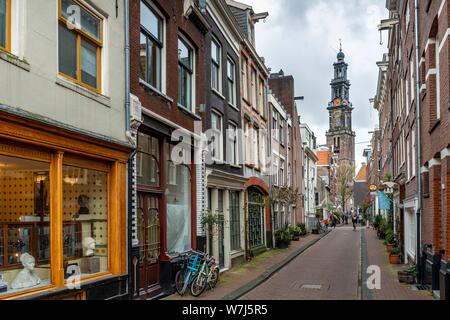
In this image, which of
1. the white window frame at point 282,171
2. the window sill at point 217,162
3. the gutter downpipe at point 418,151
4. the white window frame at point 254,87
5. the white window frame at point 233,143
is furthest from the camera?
the white window frame at point 282,171

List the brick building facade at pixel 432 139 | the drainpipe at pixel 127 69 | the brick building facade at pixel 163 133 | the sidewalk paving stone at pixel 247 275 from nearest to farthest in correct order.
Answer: the drainpipe at pixel 127 69, the brick building facade at pixel 432 139, the brick building facade at pixel 163 133, the sidewalk paving stone at pixel 247 275

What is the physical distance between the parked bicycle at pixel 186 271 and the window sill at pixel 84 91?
15.4 feet

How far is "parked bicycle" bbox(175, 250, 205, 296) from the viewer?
1223 cm

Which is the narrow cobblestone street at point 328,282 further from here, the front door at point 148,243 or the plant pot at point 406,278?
the front door at point 148,243

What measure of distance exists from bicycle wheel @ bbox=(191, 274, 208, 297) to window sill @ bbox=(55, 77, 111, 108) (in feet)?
16.0

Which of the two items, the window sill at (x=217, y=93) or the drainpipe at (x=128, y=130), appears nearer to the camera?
the drainpipe at (x=128, y=130)

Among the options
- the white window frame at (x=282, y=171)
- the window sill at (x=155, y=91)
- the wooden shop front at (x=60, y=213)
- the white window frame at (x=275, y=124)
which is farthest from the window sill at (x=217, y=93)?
the white window frame at (x=282, y=171)

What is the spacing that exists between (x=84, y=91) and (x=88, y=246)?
278 centimetres

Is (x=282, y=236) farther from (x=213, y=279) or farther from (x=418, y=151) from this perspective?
(x=213, y=279)

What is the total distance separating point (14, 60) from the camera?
718 centimetres

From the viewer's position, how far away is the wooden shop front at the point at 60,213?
7.37 meters

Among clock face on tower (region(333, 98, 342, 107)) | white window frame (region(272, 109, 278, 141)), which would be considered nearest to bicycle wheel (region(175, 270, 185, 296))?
white window frame (region(272, 109, 278, 141))

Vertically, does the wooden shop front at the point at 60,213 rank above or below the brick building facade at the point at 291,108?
below

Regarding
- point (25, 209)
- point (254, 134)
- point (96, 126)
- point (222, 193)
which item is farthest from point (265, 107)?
point (25, 209)
